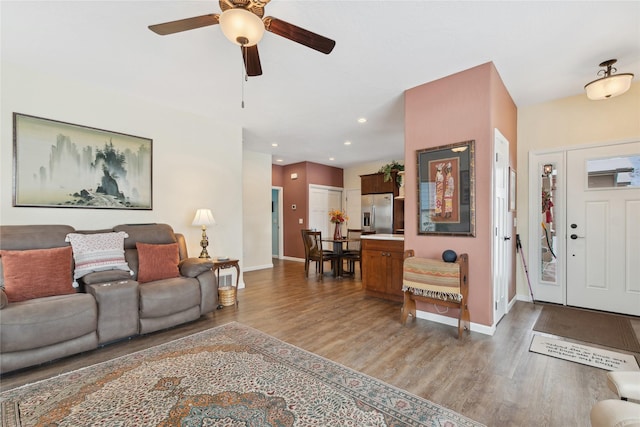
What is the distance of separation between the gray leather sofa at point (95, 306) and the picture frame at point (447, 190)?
2.65m

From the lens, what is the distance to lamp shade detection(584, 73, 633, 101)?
8.95 ft

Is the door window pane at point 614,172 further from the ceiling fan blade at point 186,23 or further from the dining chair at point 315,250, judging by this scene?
the ceiling fan blade at point 186,23

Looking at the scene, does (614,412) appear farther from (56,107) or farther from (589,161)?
(56,107)

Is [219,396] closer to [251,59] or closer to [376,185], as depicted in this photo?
[251,59]

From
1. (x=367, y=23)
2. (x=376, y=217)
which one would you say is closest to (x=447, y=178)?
(x=367, y=23)

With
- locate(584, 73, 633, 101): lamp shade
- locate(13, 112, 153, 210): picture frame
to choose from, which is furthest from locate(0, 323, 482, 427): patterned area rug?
locate(584, 73, 633, 101): lamp shade

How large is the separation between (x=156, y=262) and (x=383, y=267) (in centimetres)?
289

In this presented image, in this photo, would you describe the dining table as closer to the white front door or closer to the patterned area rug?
the white front door

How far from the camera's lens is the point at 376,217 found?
23.3 feet

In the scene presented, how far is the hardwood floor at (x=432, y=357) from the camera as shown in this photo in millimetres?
1755

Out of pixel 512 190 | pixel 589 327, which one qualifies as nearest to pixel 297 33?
pixel 512 190

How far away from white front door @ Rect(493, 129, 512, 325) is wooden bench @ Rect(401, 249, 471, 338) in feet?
1.22

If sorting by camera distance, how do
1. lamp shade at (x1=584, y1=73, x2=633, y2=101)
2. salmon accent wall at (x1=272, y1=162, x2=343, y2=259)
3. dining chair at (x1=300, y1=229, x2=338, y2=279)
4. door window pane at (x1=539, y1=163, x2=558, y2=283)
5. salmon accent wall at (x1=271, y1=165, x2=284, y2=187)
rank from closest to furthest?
lamp shade at (x1=584, y1=73, x2=633, y2=101) < door window pane at (x1=539, y1=163, x2=558, y2=283) < dining chair at (x1=300, y1=229, x2=338, y2=279) < salmon accent wall at (x1=272, y1=162, x2=343, y2=259) < salmon accent wall at (x1=271, y1=165, x2=284, y2=187)

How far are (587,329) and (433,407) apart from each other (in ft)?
7.94
